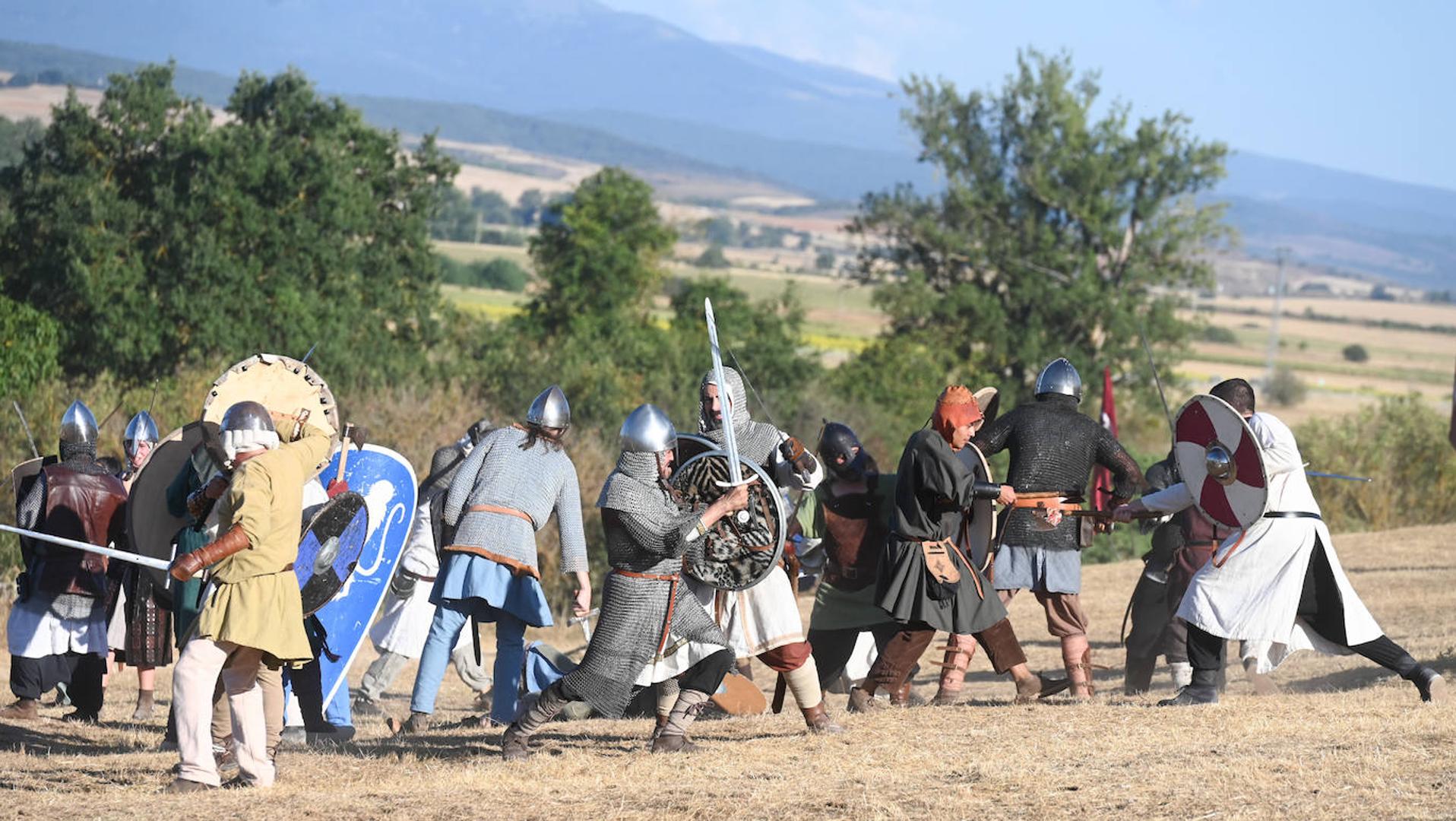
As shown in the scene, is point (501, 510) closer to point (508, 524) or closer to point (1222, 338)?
point (508, 524)

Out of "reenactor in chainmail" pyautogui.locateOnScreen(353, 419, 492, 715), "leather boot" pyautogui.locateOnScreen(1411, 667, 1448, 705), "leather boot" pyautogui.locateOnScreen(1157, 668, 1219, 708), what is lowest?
"reenactor in chainmail" pyautogui.locateOnScreen(353, 419, 492, 715)

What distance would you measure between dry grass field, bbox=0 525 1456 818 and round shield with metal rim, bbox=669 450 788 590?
2.34 feet

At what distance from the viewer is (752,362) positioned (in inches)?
1689

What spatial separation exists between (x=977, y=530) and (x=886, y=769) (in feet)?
7.39

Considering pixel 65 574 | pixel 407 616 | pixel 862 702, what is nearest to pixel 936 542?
pixel 862 702

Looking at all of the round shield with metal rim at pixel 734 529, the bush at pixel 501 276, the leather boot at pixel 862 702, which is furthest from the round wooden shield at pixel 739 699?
the bush at pixel 501 276

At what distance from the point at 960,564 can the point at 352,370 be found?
1057 inches

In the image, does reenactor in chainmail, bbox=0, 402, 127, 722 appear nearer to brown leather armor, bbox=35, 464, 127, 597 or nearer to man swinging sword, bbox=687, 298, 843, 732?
brown leather armor, bbox=35, 464, 127, 597

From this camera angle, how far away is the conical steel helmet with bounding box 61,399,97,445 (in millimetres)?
8898

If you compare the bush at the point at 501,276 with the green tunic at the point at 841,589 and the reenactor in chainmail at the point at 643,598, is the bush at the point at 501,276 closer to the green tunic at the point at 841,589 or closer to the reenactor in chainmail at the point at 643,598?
the green tunic at the point at 841,589

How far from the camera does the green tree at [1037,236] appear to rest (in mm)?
50000

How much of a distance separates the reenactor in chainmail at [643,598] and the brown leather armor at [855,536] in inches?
71.0

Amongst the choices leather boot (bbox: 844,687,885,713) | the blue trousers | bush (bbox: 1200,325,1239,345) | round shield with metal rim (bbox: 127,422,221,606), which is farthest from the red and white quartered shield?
bush (bbox: 1200,325,1239,345)

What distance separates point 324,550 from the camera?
7090mm
